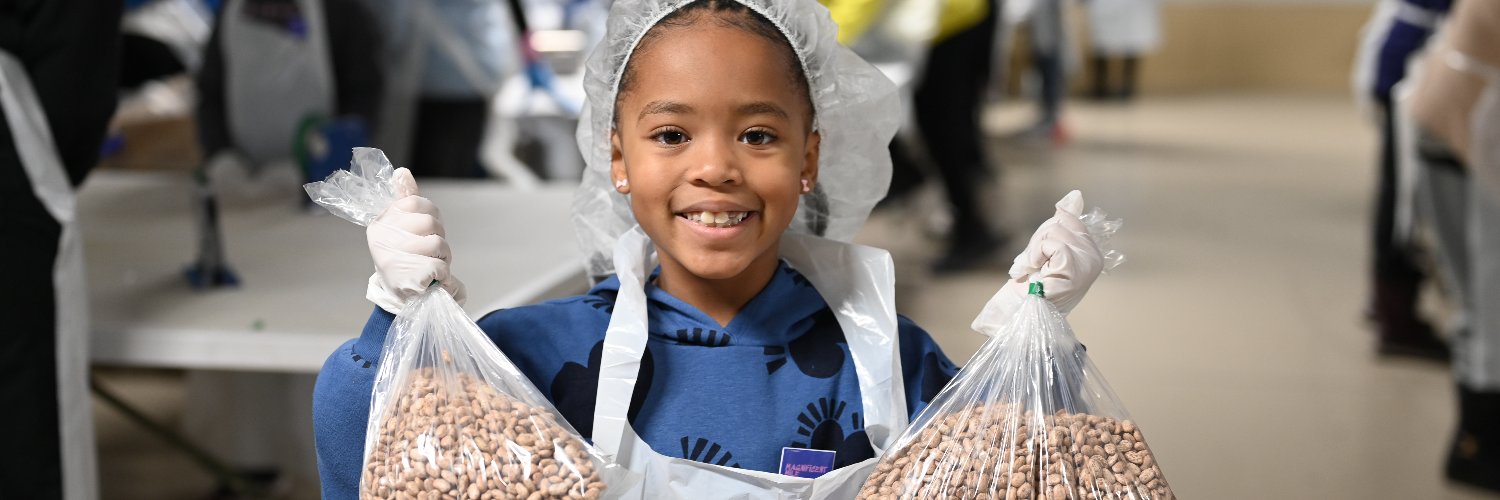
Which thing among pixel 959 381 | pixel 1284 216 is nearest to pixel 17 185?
pixel 959 381

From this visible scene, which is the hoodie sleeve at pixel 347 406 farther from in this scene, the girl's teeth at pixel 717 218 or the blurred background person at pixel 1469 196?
the blurred background person at pixel 1469 196

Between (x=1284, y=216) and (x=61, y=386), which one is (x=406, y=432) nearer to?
(x=61, y=386)

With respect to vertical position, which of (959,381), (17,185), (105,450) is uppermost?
(17,185)

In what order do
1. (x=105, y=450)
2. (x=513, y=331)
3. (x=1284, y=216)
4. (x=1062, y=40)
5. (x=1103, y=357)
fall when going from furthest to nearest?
(x=1062, y=40), (x=1284, y=216), (x=1103, y=357), (x=105, y=450), (x=513, y=331)

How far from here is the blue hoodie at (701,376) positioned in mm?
1250

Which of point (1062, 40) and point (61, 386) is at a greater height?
point (1062, 40)

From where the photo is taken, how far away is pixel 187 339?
1.94 m

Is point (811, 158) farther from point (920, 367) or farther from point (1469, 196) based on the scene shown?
point (1469, 196)

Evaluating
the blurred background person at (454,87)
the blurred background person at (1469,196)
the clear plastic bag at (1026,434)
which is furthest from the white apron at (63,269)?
the blurred background person at (1469,196)

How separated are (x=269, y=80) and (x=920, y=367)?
230 centimetres

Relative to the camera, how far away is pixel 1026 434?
1108mm

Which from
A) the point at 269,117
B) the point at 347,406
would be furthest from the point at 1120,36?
the point at 347,406

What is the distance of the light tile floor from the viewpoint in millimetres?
3115

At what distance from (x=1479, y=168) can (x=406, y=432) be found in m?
2.41
